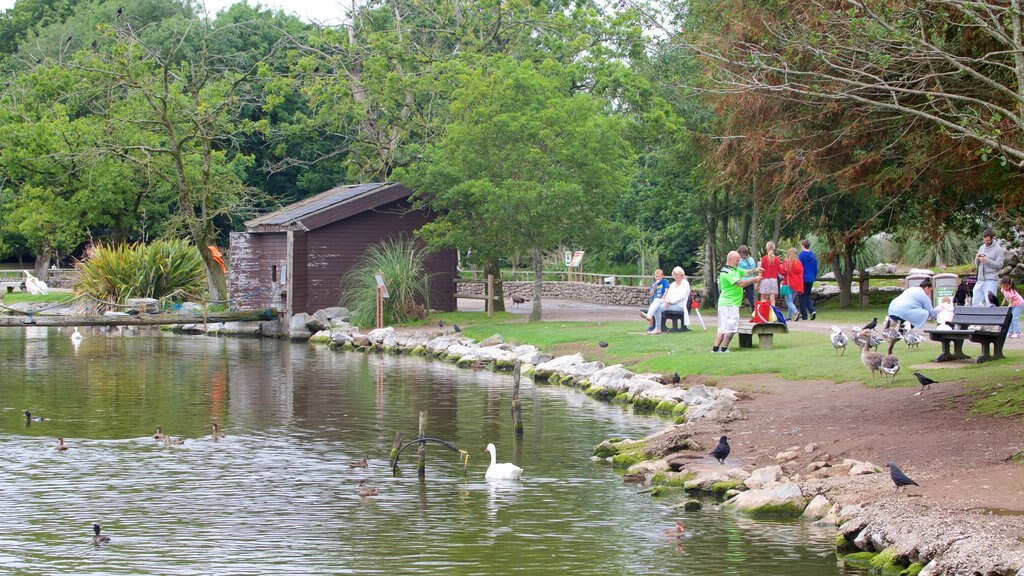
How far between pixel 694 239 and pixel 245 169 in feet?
67.5

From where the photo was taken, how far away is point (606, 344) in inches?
1093

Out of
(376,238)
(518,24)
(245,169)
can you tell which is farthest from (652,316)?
(245,169)

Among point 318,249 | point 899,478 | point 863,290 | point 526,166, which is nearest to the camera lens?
point 899,478

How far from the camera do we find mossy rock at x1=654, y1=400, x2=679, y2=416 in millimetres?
21000

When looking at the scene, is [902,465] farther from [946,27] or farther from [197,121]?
→ [197,121]

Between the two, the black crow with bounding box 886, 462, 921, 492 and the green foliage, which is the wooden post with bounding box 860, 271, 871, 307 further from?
the black crow with bounding box 886, 462, 921, 492

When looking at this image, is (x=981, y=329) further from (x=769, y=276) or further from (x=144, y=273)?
(x=144, y=273)

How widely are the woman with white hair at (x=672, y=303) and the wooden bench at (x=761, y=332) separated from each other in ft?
9.19

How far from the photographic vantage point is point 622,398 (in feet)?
75.3

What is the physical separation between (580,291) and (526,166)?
50.2ft

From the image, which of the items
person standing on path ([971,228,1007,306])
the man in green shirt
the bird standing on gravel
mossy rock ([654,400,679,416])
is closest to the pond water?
mossy rock ([654,400,679,416])

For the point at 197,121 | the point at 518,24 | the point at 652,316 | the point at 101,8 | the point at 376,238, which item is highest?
the point at 101,8

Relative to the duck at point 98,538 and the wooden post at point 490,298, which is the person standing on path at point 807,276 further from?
the duck at point 98,538

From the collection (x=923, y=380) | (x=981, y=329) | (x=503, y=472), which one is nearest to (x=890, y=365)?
(x=923, y=380)
